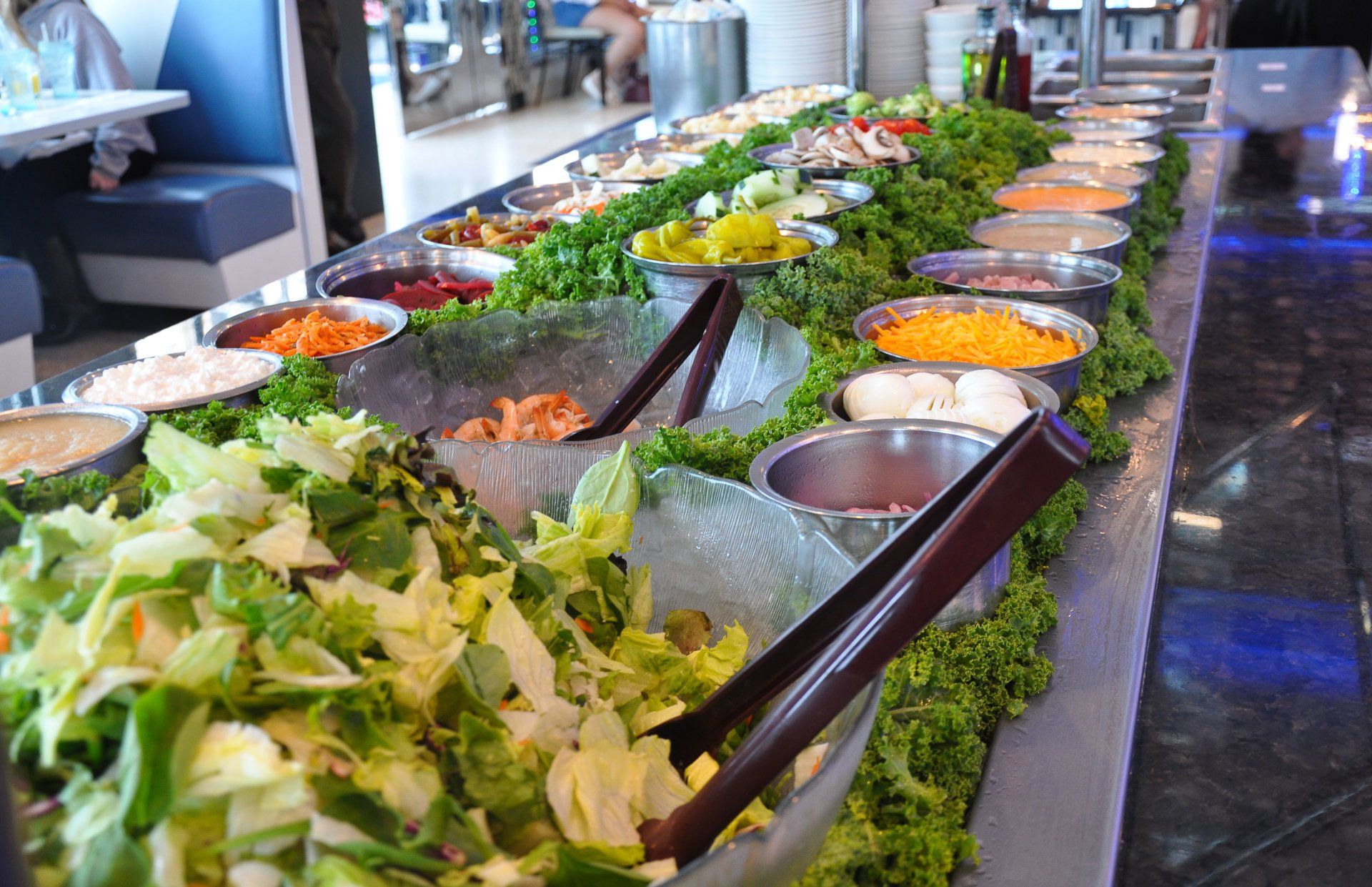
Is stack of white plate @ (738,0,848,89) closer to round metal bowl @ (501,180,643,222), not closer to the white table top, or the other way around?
round metal bowl @ (501,180,643,222)

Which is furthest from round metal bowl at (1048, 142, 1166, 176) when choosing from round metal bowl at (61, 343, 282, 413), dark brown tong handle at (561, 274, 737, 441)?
round metal bowl at (61, 343, 282, 413)

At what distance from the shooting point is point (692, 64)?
161 inches

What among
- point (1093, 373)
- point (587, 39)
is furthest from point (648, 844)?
point (587, 39)

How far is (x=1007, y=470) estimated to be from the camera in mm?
647

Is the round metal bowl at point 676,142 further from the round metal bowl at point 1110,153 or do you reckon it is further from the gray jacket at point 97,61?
the gray jacket at point 97,61

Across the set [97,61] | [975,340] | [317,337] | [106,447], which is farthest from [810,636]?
[97,61]

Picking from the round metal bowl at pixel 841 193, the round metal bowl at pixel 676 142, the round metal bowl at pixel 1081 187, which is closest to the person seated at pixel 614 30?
the round metal bowl at pixel 676 142

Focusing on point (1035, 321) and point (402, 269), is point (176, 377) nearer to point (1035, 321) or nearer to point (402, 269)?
point (402, 269)

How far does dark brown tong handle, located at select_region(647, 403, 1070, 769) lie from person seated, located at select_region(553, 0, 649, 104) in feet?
34.2

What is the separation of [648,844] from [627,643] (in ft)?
0.74

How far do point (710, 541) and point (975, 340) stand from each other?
30.0 inches

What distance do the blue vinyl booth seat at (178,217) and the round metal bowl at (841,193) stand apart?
2.95 meters

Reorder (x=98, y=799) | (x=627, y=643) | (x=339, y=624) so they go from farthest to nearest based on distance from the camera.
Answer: (x=627, y=643), (x=339, y=624), (x=98, y=799)

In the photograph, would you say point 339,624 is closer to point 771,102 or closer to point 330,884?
point 330,884
